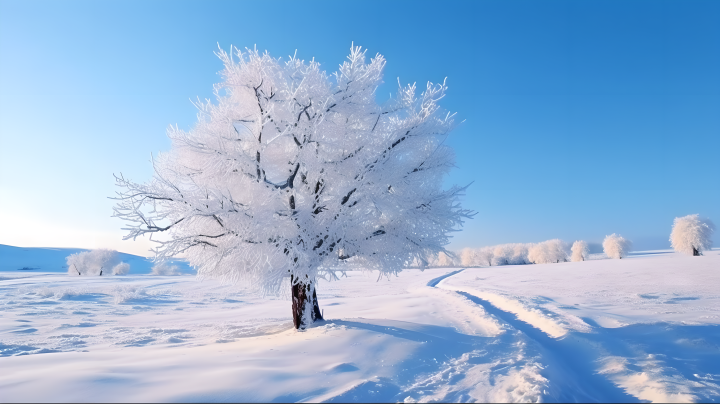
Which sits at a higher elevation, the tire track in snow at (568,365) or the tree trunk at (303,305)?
the tree trunk at (303,305)

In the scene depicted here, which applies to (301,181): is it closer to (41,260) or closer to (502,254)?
(502,254)

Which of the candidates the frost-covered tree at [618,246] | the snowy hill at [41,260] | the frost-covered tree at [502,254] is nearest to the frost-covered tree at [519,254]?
the frost-covered tree at [502,254]

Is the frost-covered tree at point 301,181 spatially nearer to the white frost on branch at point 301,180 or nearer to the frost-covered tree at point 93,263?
the white frost on branch at point 301,180

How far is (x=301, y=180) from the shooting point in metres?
10.1

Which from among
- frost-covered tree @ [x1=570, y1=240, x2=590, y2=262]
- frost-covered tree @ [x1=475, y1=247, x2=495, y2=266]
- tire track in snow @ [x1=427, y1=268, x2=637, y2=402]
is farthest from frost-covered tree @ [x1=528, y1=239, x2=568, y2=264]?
tire track in snow @ [x1=427, y1=268, x2=637, y2=402]

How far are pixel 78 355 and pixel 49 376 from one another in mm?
2500

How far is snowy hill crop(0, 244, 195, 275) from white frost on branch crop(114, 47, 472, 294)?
367ft

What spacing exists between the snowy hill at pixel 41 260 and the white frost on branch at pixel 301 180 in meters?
112

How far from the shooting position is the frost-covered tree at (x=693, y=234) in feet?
182

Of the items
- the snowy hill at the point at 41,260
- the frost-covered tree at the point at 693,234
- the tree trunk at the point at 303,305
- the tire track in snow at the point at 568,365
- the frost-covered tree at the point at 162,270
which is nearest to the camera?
the tire track in snow at the point at 568,365

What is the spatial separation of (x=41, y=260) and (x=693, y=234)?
7011 inches

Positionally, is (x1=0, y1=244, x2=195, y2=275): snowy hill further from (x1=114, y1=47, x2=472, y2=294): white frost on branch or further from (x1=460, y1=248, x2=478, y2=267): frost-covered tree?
(x1=114, y1=47, x2=472, y2=294): white frost on branch

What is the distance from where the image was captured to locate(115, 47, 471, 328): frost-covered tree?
28.4 feet

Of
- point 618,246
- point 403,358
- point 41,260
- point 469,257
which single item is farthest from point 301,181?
point 41,260
